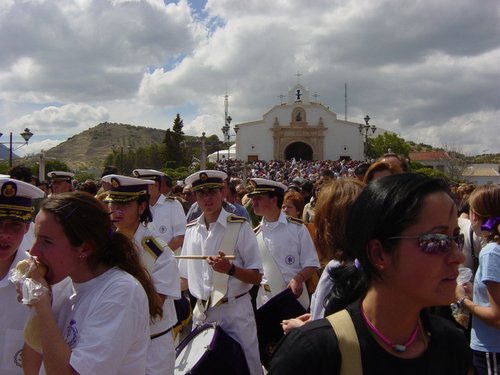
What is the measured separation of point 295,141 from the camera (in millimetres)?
87625

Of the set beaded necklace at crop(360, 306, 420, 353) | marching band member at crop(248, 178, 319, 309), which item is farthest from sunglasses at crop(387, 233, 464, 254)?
marching band member at crop(248, 178, 319, 309)

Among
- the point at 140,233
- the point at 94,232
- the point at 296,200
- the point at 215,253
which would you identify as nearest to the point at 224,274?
the point at 215,253

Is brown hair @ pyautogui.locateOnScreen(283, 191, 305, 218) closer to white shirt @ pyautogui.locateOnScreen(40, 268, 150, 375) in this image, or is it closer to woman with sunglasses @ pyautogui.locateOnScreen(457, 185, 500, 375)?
woman with sunglasses @ pyautogui.locateOnScreen(457, 185, 500, 375)

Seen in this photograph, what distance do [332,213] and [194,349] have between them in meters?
1.90

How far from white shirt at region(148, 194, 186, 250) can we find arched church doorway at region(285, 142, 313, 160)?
7934 cm

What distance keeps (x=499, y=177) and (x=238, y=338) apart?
72124 millimetres

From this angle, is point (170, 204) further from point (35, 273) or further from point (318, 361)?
point (318, 361)

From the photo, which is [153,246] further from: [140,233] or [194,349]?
[194,349]

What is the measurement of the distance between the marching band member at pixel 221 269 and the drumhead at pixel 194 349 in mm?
253

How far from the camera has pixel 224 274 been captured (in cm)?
453

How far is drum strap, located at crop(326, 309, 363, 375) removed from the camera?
1.72 metres

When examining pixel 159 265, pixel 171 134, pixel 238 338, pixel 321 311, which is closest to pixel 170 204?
pixel 238 338

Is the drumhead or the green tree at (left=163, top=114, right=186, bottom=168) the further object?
the green tree at (left=163, top=114, right=186, bottom=168)

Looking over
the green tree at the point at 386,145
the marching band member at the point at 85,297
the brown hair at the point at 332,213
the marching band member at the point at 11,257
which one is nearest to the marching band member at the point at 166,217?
the marching band member at the point at 11,257
